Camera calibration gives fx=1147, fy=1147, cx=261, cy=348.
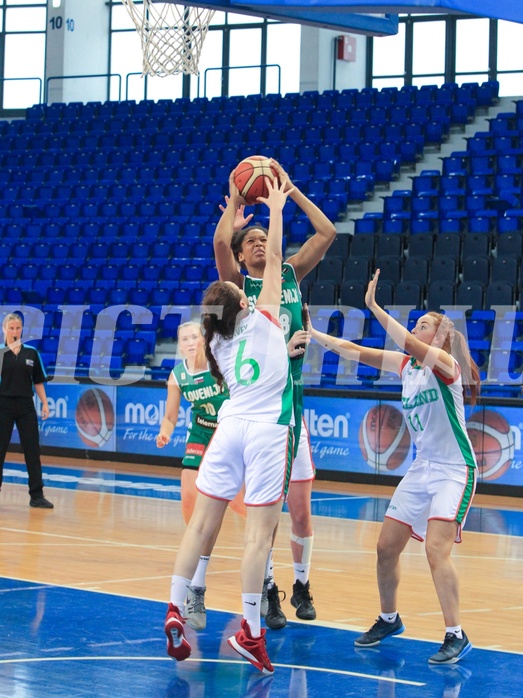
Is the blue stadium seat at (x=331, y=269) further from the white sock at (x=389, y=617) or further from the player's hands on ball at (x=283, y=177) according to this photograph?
the white sock at (x=389, y=617)

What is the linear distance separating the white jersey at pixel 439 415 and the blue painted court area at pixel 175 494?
16.9ft

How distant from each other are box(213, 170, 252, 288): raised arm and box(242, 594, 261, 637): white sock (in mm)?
1703

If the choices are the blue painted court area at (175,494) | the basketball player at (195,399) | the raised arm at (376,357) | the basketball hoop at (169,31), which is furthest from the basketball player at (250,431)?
the blue painted court area at (175,494)

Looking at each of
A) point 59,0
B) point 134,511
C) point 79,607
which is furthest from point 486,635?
point 59,0

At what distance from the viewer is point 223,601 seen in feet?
23.7

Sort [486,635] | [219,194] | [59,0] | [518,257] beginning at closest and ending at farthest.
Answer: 1. [486,635]
2. [518,257]
3. [219,194]
4. [59,0]

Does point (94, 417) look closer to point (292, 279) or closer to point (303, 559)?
point (303, 559)

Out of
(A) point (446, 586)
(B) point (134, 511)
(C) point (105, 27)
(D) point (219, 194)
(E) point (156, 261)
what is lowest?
(B) point (134, 511)

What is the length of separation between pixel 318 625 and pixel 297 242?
1301cm

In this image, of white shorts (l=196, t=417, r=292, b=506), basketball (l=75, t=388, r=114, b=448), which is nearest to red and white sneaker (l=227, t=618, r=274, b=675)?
white shorts (l=196, t=417, r=292, b=506)

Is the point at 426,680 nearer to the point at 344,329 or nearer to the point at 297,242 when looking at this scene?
the point at 344,329

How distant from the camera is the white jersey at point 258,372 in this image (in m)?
5.52

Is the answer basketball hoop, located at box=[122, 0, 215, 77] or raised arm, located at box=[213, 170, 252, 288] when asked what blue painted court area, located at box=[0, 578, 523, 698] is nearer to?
raised arm, located at box=[213, 170, 252, 288]

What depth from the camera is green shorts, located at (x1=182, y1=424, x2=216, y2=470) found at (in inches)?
295
